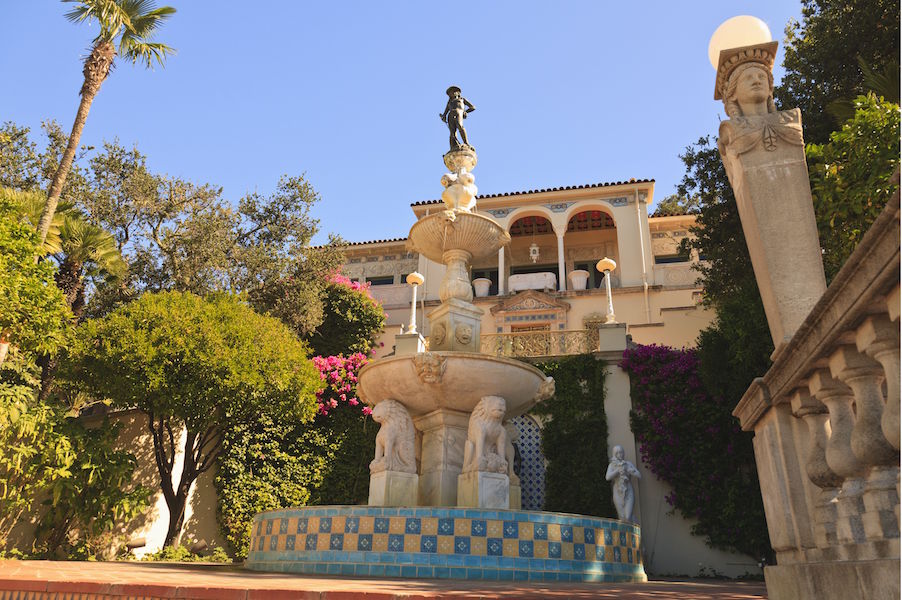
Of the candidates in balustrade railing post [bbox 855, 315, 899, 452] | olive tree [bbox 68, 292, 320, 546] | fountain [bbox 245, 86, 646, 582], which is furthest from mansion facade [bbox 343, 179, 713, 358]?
balustrade railing post [bbox 855, 315, 899, 452]

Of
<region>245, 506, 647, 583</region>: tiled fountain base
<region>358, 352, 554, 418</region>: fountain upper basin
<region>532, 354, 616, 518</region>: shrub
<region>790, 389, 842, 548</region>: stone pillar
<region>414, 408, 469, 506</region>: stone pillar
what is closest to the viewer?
<region>790, 389, 842, 548</region>: stone pillar

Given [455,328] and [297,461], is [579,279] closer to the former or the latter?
[297,461]

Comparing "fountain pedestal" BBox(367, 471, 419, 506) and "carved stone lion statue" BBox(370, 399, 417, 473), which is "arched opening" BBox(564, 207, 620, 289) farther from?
"fountain pedestal" BBox(367, 471, 419, 506)

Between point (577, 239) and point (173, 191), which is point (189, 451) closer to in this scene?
point (173, 191)

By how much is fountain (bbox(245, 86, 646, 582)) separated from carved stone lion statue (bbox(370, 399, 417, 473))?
0.01 m

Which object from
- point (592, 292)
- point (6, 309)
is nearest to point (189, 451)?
point (6, 309)

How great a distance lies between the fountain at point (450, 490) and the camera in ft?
20.3

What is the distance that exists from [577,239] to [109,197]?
19.2 metres

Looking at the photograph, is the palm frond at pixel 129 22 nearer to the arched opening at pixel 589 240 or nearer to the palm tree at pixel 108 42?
the palm tree at pixel 108 42

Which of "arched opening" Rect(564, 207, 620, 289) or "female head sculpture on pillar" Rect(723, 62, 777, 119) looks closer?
"female head sculpture on pillar" Rect(723, 62, 777, 119)

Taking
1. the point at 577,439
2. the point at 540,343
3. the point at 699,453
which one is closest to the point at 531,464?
the point at 577,439

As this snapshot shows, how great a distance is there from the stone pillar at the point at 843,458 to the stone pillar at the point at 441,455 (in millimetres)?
5703

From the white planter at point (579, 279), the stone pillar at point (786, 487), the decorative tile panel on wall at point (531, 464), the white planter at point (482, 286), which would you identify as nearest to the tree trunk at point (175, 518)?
the decorative tile panel on wall at point (531, 464)

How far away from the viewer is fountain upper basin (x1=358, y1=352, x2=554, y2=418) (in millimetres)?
7520
